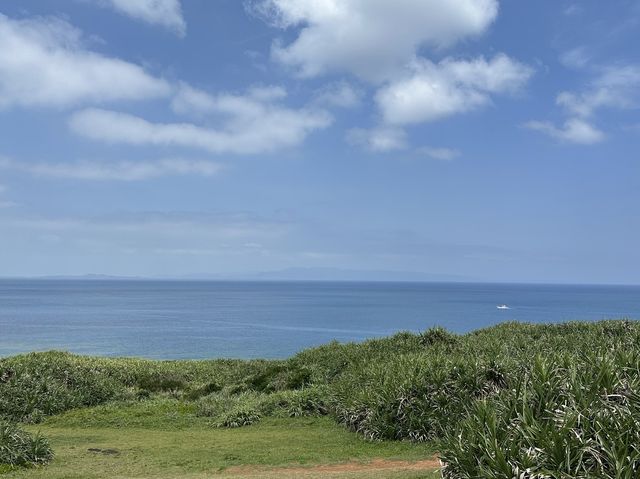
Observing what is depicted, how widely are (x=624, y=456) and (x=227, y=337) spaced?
7841 centimetres

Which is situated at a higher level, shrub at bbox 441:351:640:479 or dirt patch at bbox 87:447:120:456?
shrub at bbox 441:351:640:479

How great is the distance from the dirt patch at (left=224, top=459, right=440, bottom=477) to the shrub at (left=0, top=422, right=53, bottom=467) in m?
4.55

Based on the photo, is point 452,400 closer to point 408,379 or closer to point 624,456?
point 408,379

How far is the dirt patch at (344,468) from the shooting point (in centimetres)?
1123

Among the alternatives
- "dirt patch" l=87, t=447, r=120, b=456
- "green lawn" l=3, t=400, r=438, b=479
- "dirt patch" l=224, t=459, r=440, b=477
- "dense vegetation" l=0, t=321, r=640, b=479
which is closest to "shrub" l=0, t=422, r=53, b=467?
"green lawn" l=3, t=400, r=438, b=479

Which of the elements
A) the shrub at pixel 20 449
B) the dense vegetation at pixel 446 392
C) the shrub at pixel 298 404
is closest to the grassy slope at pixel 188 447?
the shrub at pixel 20 449

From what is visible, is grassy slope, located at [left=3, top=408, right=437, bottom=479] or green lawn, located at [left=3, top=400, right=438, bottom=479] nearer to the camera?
green lawn, located at [left=3, top=400, right=438, bottom=479]

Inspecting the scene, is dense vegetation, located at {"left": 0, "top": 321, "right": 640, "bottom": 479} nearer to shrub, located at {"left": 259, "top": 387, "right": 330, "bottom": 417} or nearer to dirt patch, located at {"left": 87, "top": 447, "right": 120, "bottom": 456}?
shrub, located at {"left": 259, "top": 387, "right": 330, "bottom": 417}

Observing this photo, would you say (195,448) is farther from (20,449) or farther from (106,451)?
(20,449)

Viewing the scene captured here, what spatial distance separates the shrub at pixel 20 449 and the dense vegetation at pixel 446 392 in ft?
21.1

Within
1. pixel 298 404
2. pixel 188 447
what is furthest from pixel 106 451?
pixel 298 404

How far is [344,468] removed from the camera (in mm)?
11758

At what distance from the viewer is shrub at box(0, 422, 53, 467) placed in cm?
1206

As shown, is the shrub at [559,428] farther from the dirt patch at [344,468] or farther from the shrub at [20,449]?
the shrub at [20,449]
